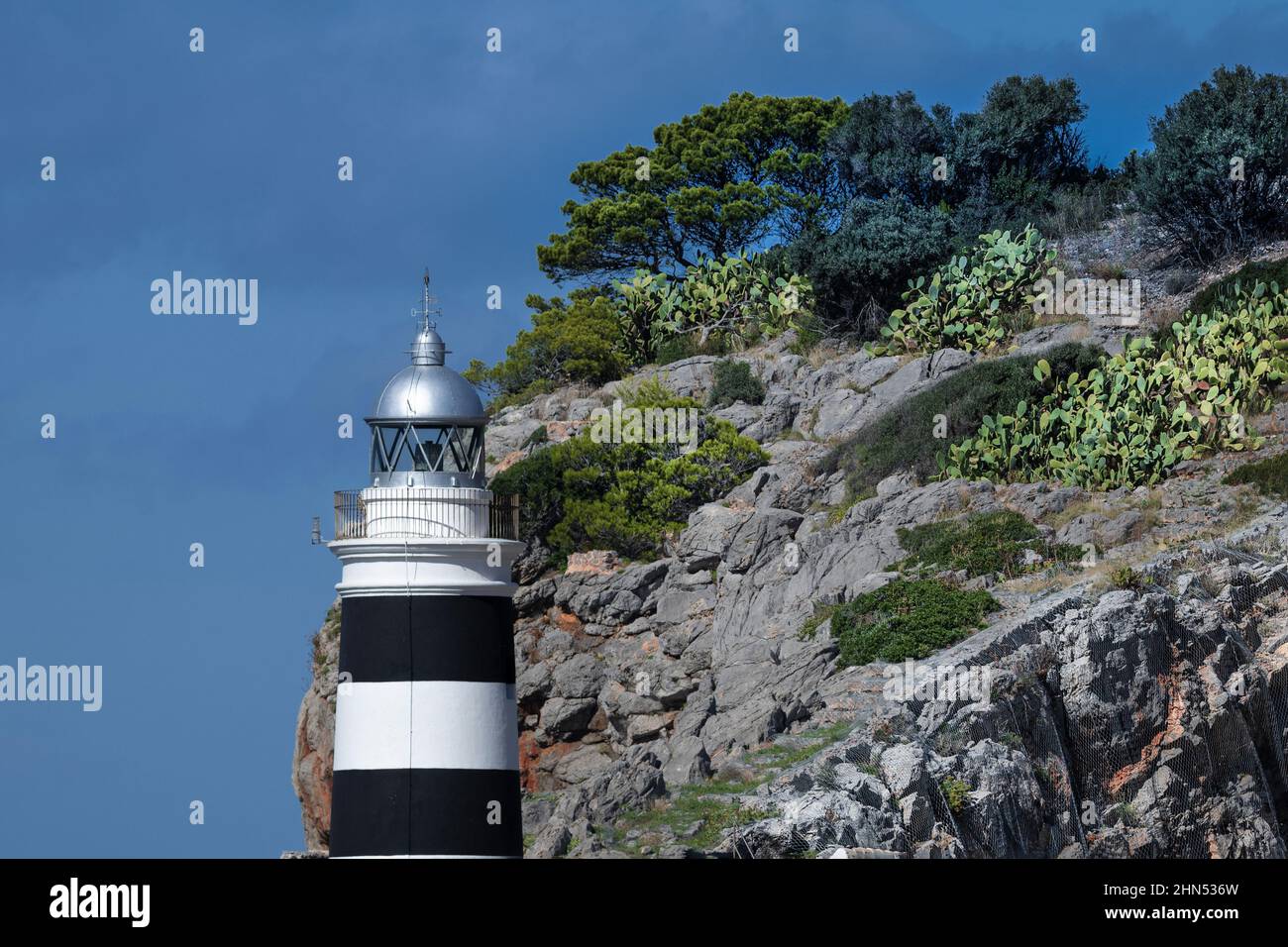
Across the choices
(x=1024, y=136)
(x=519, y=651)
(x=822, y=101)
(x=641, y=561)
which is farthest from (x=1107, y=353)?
(x=822, y=101)

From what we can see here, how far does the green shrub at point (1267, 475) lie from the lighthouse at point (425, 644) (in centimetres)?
1381

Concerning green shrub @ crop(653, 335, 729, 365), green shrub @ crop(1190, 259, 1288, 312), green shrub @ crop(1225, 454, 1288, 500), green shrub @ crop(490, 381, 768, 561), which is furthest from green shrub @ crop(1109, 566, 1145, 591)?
green shrub @ crop(653, 335, 729, 365)

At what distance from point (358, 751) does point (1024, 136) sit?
3514 centimetres

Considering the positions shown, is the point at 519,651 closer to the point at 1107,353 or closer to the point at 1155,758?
the point at 1107,353

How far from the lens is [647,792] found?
2344 cm

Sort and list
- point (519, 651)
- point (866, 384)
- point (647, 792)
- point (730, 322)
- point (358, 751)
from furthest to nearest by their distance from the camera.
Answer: point (730, 322), point (866, 384), point (519, 651), point (647, 792), point (358, 751)

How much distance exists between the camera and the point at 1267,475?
100ft

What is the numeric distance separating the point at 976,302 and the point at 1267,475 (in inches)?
464

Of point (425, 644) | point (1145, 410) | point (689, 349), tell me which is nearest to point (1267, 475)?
point (1145, 410)

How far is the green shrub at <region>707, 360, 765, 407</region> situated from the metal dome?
21.6m

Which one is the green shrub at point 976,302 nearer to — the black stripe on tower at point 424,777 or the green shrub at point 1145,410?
the green shrub at point 1145,410

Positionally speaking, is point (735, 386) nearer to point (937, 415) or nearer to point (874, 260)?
point (874, 260)

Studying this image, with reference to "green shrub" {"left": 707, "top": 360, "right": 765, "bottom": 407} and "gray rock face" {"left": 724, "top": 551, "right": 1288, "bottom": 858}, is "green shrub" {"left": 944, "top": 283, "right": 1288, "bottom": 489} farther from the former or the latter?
"green shrub" {"left": 707, "top": 360, "right": 765, "bottom": 407}
